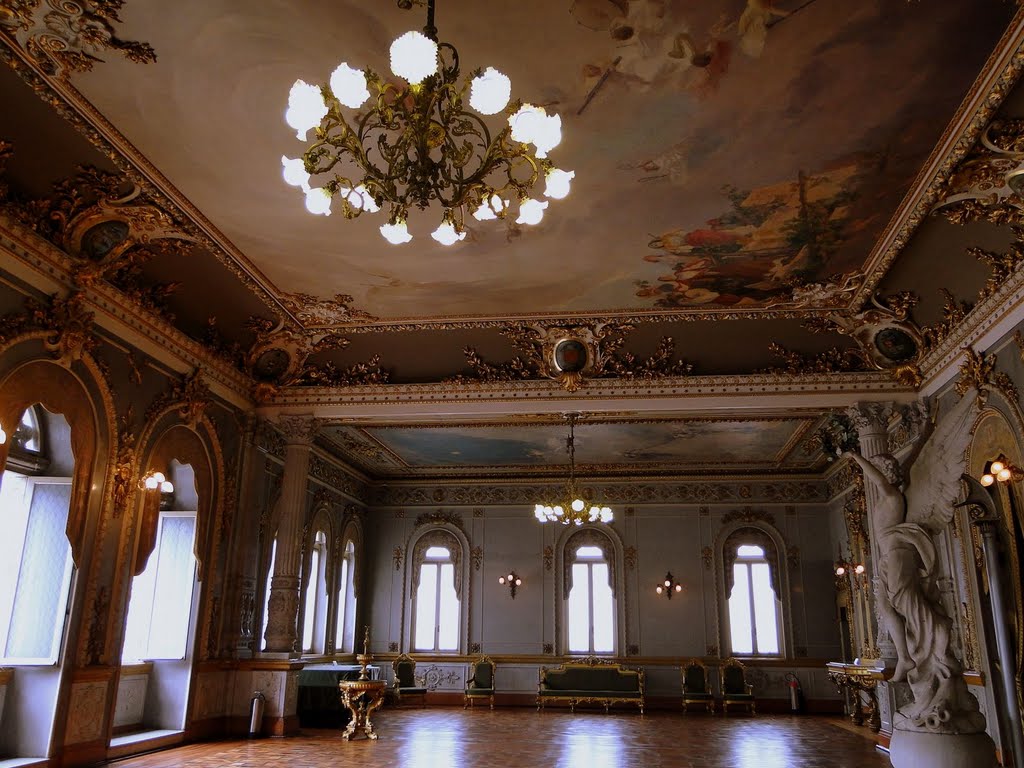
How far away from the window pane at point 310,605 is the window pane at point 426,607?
130 inches

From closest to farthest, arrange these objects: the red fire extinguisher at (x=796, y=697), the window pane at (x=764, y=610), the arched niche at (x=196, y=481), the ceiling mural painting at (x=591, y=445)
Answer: the arched niche at (x=196, y=481), the ceiling mural painting at (x=591, y=445), the red fire extinguisher at (x=796, y=697), the window pane at (x=764, y=610)

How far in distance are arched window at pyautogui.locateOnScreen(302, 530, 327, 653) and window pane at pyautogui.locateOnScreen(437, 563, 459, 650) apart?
10.3 ft

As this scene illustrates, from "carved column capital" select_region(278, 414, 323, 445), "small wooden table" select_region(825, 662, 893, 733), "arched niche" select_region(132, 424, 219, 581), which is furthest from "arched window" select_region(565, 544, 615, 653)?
"arched niche" select_region(132, 424, 219, 581)

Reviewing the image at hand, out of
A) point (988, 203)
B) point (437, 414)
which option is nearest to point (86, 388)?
point (437, 414)

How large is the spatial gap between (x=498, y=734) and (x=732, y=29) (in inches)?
390

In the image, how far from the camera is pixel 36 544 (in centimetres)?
834

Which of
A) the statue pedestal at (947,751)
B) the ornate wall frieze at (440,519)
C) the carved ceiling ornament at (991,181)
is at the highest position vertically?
the carved ceiling ornament at (991,181)

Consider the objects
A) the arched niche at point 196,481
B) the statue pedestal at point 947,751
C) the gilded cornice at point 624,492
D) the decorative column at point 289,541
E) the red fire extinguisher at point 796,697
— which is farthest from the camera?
the gilded cornice at point 624,492

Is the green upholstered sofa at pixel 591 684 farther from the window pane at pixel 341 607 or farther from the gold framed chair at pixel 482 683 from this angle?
the window pane at pixel 341 607

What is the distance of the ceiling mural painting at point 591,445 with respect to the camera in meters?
14.5

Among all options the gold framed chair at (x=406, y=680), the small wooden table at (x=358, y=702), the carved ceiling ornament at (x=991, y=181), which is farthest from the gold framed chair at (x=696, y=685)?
the carved ceiling ornament at (x=991, y=181)

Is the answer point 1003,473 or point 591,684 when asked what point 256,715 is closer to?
point 591,684

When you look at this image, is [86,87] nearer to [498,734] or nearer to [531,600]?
[498,734]

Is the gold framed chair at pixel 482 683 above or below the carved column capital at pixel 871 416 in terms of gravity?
below
